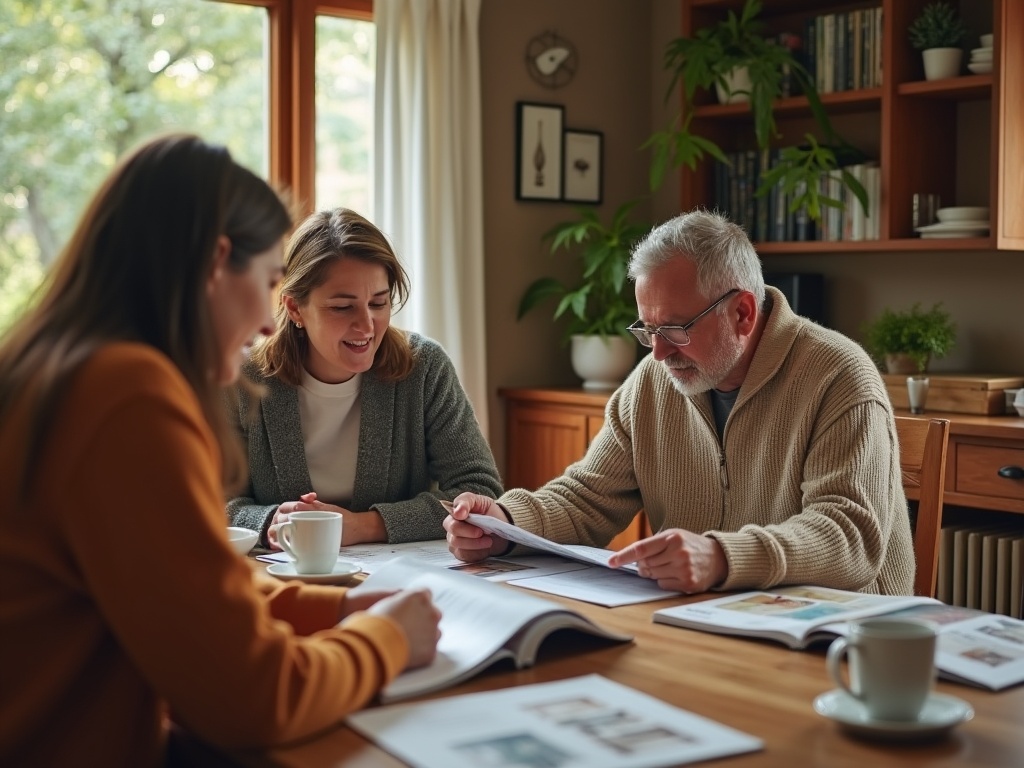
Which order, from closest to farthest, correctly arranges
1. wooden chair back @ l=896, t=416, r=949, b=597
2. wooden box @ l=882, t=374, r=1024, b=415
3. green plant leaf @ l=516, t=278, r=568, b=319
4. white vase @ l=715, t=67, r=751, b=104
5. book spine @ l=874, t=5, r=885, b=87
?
wooden chair back @ l=896, t=416, r=949, b=597, wooden box @ l=882, t=374, r=1024, b=415, book spine @ l=874, t=5, r=885, b=87, white vase @ l=715, t=67, r=751, b=104, green plant leaf @ l=516, t=278, r=568, b=319

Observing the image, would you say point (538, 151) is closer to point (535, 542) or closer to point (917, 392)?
point (917, 392)

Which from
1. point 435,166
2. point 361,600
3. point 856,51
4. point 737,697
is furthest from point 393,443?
point 856,51

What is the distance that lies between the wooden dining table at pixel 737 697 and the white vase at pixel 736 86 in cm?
273

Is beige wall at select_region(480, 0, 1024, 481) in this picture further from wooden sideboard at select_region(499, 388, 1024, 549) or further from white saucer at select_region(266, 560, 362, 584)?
white saucer at select_region(266, 560, 362, 584)

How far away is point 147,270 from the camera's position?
3.64ft

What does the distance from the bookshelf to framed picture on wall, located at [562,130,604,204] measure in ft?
1.67

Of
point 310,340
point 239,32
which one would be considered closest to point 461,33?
point 239,32

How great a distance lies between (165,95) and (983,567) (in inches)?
104

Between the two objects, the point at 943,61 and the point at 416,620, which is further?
the point at 943,61

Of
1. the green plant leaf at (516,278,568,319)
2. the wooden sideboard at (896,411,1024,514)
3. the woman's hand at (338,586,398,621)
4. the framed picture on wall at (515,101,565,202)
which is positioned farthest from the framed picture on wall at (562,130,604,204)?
the woman's hand at (338,586,398,621)

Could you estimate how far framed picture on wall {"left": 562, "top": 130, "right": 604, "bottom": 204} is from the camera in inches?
174

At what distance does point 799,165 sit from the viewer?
12.6ft

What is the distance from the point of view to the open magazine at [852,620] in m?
1.31

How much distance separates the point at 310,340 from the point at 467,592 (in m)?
1.04
